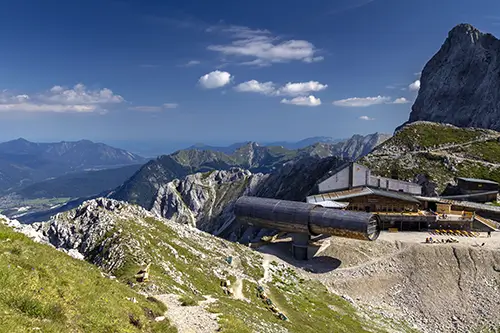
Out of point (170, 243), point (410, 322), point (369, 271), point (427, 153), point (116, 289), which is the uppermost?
point (427, 153)

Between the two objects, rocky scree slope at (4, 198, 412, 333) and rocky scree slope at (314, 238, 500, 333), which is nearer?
rocky scree slope at (4, 198, 412, 333)

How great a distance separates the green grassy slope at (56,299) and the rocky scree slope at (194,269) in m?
7.80

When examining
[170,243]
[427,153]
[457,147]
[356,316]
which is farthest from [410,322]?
[457,147]

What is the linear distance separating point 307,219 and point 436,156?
101189 mm

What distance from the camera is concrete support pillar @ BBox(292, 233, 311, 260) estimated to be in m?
75.6

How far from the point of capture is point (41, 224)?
61.3 metres

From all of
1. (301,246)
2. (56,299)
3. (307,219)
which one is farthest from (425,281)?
(56,299)

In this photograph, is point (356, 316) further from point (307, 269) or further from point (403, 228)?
point (403, 228)

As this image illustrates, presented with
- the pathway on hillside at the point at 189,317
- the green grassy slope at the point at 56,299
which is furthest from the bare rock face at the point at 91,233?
the green grassy slope at the point at 56,299

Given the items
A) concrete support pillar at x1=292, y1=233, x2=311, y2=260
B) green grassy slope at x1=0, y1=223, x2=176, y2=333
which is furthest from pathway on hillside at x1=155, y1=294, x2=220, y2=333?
concrete support pillar at x1=292, y1=233, x2=311, y2=260

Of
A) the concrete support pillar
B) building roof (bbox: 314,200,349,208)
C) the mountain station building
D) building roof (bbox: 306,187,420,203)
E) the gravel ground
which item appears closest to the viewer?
the gravel ground

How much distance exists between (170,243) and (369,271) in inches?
1669

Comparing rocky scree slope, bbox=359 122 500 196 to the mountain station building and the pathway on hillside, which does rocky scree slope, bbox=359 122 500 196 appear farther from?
the pathway on hillside

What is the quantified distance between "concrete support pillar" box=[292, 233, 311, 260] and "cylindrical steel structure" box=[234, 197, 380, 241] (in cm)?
194
